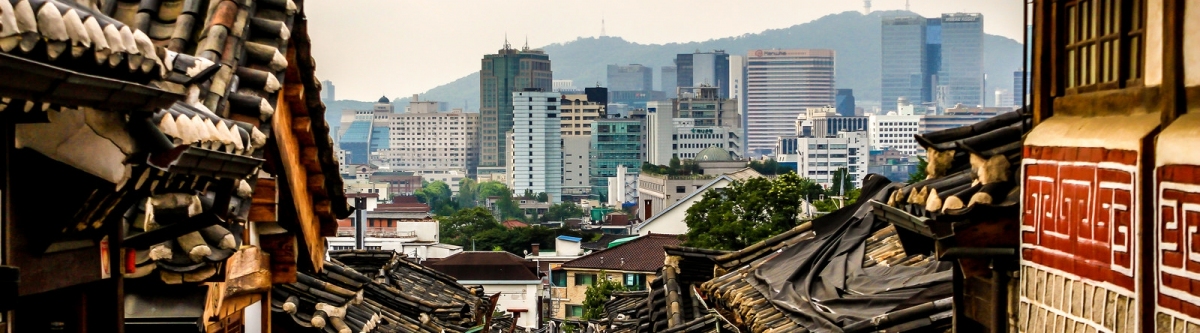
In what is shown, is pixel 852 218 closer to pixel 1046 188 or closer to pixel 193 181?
pixel 1046 188

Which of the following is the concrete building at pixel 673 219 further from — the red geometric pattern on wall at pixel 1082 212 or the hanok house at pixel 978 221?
the red geometric pattern on wall at pixel 1082 212

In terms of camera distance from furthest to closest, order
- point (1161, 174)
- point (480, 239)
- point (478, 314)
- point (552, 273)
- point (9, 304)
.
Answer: point (480, 239), point (552, 273), point (478, 314), point (1161, 174), point (9, 304)

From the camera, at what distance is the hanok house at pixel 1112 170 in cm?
706

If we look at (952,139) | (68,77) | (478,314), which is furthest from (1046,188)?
(478,314)

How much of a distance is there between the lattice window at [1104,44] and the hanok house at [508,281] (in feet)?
230

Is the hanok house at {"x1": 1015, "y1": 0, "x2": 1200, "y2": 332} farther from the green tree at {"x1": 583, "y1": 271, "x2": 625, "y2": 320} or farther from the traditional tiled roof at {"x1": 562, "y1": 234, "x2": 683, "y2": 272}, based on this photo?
the traditional tiled roof at {"x1": 562, "y1": 234, "x2": 683, "y2": 272}

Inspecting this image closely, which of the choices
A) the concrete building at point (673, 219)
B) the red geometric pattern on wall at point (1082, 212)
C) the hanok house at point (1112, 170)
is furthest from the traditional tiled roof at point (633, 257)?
the red geometric pattern on wall at point (1082, 212)

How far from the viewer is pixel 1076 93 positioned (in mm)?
8867

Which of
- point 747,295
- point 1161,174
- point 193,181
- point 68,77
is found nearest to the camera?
point 68,77

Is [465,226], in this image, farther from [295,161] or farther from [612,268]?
[295,161]

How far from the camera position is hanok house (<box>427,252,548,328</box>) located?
3150 inches

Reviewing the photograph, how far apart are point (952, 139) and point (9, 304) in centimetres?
742

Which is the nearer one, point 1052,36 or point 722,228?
point 1052,36

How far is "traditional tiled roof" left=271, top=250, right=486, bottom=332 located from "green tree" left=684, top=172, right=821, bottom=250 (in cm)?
2729
